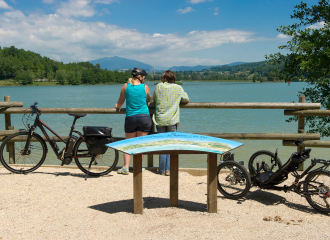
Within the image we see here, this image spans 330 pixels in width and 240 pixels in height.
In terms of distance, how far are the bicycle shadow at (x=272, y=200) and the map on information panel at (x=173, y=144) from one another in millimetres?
1361

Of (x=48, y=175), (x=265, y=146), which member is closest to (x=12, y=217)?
(x=48, y=175)

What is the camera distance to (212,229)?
140 inches

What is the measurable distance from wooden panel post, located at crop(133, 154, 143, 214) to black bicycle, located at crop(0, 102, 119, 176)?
1702 mm

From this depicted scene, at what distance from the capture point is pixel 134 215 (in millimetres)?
3992

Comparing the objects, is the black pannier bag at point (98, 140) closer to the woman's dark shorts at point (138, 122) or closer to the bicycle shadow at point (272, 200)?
the woman's dark shorts at point (138, 122)

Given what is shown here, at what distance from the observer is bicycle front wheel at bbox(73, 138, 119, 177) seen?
5.73 m

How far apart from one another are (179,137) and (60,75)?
142 m

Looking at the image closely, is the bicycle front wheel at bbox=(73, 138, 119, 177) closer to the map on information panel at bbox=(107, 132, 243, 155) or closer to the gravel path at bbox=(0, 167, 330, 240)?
the gravel path at bbox=(0, 167, 330, 240)

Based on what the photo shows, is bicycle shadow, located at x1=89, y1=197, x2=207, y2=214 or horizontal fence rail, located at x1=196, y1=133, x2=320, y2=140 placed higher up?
horizontal fence rail, located at x1=196, y1=133, x2=320, y2=140

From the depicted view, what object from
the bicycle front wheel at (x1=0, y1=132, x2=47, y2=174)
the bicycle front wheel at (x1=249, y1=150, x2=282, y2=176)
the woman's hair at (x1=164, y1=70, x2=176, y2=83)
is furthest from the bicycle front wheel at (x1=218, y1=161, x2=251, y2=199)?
the bicycle front wheel at (x1=0, y1=132, x2=47, y2=174)

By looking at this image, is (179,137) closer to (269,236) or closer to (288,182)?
(269,236)

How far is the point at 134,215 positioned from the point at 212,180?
3.54ft

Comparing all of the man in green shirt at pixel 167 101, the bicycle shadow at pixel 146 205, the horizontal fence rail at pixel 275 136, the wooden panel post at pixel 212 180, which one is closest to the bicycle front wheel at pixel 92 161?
the man in green shirt at pixel 167 101

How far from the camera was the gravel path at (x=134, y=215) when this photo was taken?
3.47 meters
